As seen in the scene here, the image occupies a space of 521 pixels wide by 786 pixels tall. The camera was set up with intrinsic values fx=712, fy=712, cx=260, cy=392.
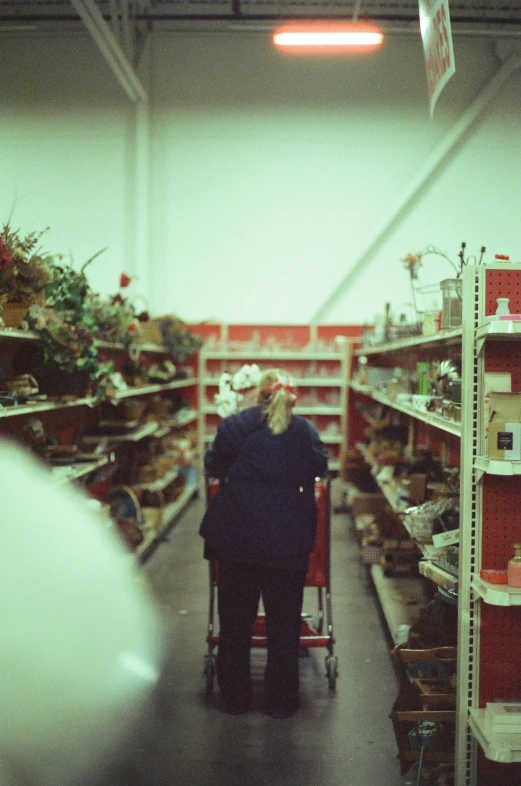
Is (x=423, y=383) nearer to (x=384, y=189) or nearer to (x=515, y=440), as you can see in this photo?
(x=515, y=440)

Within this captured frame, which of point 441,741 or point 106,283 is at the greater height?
point 106,283

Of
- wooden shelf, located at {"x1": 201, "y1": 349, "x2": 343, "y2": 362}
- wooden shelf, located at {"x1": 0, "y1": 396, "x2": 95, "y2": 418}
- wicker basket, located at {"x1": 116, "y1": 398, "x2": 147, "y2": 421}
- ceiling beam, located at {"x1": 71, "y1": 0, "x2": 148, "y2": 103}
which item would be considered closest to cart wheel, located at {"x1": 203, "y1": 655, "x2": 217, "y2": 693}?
wooden shelf, located at {"x1": 0, "y1": 396, "x2": 95, "y2": 418}

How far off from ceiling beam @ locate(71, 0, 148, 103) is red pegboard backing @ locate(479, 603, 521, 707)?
627cm

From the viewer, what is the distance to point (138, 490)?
668 cm

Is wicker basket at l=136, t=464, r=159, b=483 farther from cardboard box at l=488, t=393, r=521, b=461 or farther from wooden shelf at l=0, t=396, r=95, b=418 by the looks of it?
cardboard box at l=488, t=393, r=521, b=461

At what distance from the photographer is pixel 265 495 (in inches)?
137

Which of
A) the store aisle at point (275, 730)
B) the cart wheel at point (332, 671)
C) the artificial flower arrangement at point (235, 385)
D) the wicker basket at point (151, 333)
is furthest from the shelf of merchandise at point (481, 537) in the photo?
the wicker basket at point (151, 333)

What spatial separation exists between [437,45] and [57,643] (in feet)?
11.4

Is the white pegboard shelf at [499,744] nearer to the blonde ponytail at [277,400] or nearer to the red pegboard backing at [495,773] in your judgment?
the red pegboard backing at [495,773]

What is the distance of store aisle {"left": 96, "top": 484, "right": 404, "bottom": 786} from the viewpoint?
117 inches

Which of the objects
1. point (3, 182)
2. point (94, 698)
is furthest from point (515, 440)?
point (3, 182)

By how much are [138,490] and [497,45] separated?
289 inches

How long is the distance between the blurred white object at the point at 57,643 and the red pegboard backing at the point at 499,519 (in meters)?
1.89

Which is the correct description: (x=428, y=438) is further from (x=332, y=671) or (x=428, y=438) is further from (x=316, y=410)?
(x=316, y=410)
